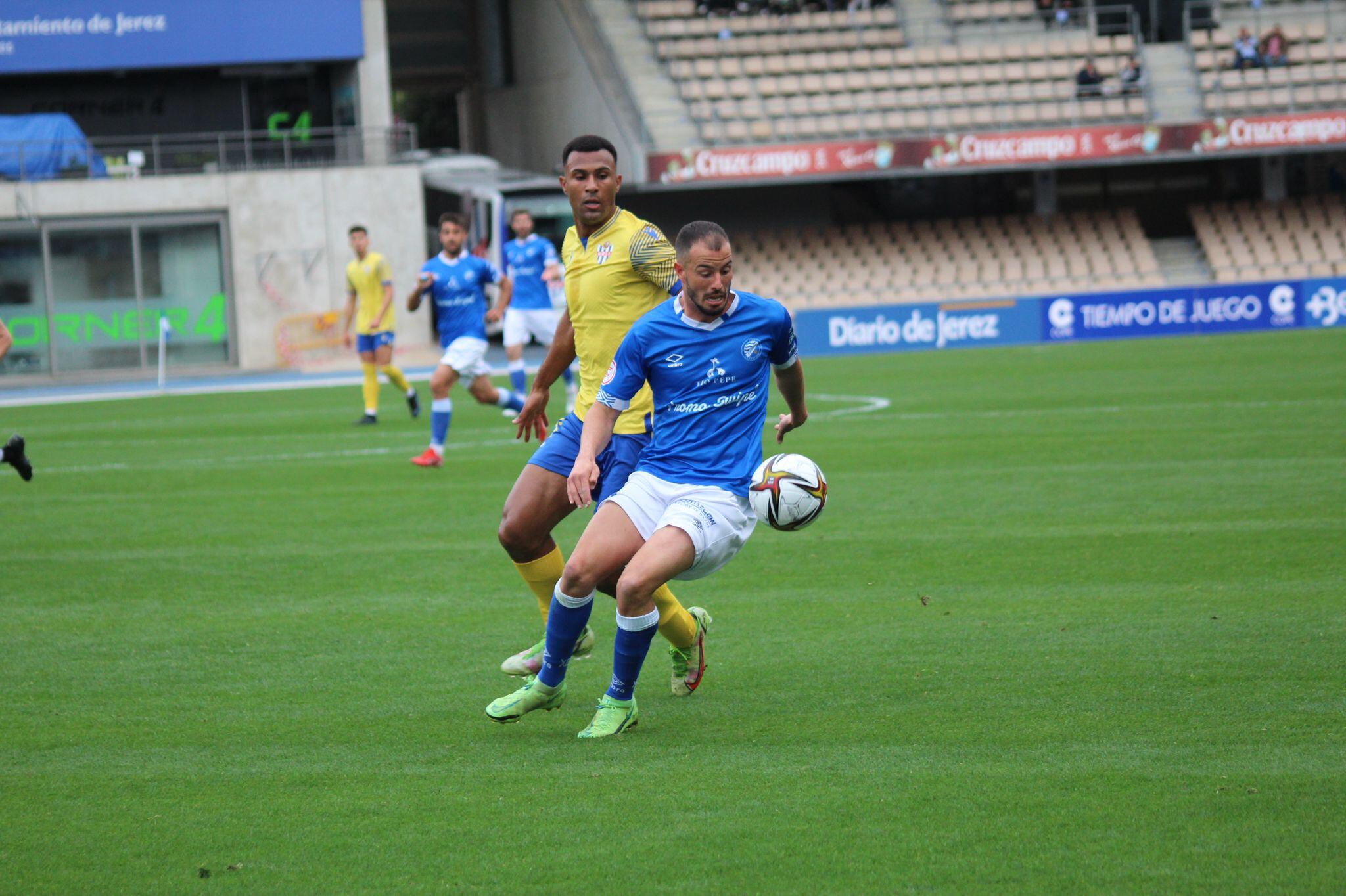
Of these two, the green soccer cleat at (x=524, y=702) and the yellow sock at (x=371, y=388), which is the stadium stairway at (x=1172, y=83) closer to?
the yellow sock at (x=371, y=388)

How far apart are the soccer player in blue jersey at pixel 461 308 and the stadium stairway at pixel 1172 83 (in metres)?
23.1

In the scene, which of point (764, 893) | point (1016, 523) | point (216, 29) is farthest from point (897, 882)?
point (216, 29)

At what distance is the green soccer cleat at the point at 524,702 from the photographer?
A: 5.29m

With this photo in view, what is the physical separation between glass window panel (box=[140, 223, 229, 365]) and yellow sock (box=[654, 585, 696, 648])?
90.2 ft

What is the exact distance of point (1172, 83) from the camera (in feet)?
113

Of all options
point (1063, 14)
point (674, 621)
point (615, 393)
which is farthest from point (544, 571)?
point (1063, 14)

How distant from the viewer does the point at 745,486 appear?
5434 millimetres

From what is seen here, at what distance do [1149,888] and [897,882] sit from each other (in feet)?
2.10

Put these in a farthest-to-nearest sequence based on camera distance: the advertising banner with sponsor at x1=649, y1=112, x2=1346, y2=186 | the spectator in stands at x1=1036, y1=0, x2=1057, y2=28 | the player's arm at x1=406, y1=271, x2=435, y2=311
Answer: the spectator in stands at x1=1036, y1=0, x2=1057, y2=28 < the advertising banner with sponsor at x1=649, y1=112, x2=1346, y2=186 < the player's arm at x1=406, y1=271, x2=435, y2=311

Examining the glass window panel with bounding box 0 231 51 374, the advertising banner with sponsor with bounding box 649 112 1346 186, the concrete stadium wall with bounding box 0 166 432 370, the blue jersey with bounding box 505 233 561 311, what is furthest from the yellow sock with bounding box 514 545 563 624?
the glass window panel with bounding box 0 231 51 374

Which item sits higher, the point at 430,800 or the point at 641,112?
the point at 641,112

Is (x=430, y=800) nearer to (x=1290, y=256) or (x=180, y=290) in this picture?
(x=180, y=290)

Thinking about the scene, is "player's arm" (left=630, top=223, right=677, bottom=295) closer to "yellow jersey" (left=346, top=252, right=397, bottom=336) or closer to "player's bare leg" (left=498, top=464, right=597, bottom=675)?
"player's bare leg" (left=498, top=464, right=597, bottom=675)

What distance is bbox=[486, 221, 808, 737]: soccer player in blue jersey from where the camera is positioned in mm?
5199
